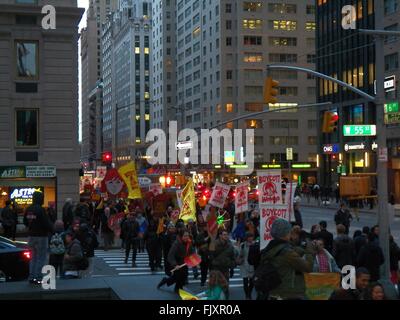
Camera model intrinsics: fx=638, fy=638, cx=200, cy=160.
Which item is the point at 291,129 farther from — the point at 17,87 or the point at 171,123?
the point at 17,87

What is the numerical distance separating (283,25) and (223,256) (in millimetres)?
87020

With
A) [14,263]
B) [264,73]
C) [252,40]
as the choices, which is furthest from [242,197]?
[252,40]

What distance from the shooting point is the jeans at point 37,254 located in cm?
1193

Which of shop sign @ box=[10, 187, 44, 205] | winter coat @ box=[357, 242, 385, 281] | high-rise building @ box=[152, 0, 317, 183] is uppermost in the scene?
high-rise building @ box=[152, 0, 317, 183]

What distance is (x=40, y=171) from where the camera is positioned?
29.3 metres

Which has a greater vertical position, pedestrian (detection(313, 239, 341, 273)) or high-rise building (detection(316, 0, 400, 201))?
high-rise building (detection(316, 0, 400, 201))

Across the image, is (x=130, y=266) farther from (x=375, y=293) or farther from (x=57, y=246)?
(x=375, y=293)

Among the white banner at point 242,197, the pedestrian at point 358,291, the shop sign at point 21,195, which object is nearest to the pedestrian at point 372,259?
the pedestrian at point 358,291

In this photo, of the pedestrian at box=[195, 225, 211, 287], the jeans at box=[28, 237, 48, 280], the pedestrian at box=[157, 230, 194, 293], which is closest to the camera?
the jeans at box=[28, 237, 48, 280]

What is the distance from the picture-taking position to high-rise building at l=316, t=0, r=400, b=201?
54906 mm

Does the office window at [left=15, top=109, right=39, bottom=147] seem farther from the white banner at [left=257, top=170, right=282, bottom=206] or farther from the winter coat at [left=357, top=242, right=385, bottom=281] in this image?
the winter coat at [left=357, top=242, right=385, bottom=281]

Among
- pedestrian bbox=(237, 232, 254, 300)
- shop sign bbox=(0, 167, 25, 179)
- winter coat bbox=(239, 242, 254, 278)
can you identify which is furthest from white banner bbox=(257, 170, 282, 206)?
shop sign bbox=(0, 167, 25, 179)

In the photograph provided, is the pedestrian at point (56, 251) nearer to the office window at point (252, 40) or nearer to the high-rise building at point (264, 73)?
the high-rise building at point (264, 73)

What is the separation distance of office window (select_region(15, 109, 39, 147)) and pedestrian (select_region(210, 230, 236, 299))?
18607mm
